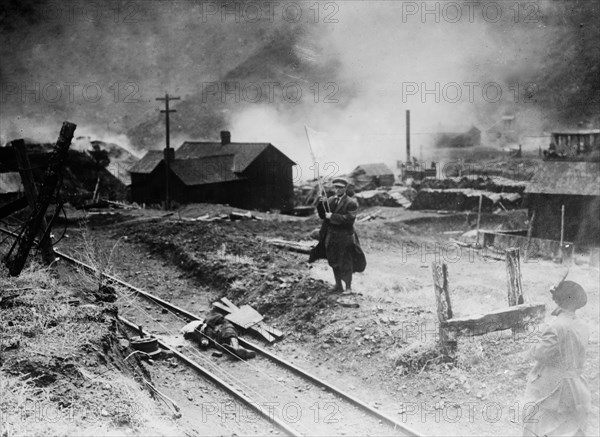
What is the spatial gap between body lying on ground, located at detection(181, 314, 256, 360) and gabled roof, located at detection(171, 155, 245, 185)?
927 inches

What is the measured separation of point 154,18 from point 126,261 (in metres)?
79.0

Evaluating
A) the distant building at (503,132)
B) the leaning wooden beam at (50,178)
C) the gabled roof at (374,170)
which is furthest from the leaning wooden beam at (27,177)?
the distant building at (503,132)

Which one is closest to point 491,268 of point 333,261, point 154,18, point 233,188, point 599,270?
point 599,270

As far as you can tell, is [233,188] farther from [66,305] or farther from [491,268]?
[66,305]

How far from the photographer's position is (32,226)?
1060 cm

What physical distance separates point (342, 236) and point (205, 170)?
85.0 feet

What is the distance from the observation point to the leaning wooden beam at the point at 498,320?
8.92 m

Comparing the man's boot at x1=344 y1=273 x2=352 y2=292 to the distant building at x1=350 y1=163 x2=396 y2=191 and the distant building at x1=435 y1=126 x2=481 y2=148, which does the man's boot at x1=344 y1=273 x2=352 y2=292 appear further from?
the distant building at x1=435 y1=126 x2=481 y2=148

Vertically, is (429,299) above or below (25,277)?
below

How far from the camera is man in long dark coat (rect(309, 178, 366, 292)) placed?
11.7 meters

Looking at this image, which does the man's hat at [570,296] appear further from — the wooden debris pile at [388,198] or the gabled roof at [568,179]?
the wooden debris pile at [388,198]

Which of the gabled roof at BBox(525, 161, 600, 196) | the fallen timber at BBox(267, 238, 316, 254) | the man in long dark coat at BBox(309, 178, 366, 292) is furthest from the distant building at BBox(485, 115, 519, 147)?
the man in long dark coat at BBox(309, 178, 366, 292)

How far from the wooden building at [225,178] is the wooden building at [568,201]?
18.5m

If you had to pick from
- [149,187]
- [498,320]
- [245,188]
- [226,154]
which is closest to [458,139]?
[226,154]
